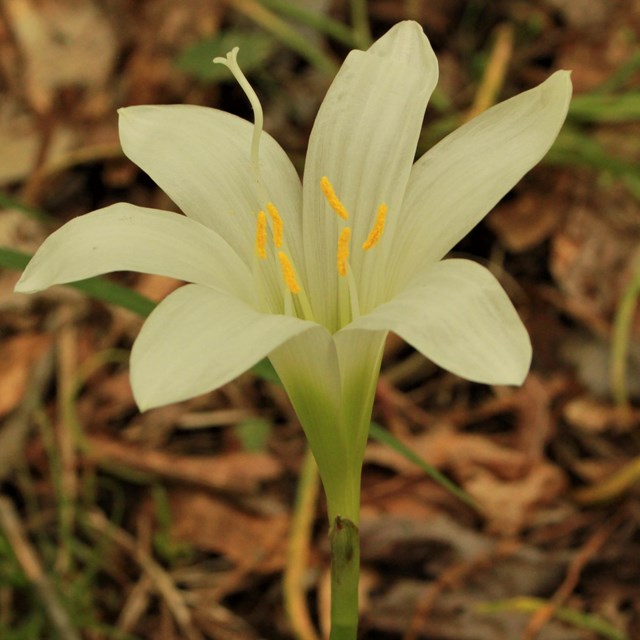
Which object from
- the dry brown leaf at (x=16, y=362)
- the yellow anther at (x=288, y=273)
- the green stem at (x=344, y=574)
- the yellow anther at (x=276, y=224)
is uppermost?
the yellow anther at (x=276, y=224)

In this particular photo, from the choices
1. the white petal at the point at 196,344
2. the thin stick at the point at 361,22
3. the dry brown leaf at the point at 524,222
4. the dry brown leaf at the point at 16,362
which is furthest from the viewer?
the thin stick at the point at 361,22

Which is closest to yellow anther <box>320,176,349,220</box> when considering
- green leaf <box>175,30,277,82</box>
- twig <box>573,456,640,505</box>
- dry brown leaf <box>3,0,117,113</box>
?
twig <box>573,456,640,505</box>

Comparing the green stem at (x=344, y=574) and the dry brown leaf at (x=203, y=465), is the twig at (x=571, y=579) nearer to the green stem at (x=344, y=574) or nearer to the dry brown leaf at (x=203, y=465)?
the dry brown leaf at (x=203, y=465)

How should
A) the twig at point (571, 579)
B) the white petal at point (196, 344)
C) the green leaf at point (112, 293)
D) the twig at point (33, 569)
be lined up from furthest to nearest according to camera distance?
the twig at point (571, 579) < the twig at point (33, 569) < the green leaf at point (112, 293) < the white petal at point (196, 344)

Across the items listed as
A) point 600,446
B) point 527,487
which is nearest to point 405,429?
point 527,487

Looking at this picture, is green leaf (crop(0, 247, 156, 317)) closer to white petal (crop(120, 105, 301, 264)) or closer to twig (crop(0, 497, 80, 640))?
white petal (crop(120, 105, 301, 264))

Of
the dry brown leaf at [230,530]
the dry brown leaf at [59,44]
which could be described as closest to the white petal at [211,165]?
the dry brown leaf at [230,530]

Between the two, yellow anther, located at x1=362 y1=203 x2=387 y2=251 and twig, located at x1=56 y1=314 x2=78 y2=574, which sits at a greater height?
yellow anther, located at x1=362 y1=203 x2=387 y2=251

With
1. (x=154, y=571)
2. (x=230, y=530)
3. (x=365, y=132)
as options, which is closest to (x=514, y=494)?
(x=230, y=530)
